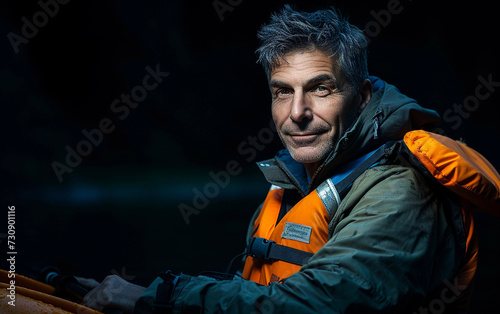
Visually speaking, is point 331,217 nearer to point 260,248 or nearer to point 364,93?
point 260,248

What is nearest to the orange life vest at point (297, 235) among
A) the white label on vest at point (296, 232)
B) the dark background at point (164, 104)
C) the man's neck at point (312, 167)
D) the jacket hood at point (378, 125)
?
the white label on vest at point (296, 232)

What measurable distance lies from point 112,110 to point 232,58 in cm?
146

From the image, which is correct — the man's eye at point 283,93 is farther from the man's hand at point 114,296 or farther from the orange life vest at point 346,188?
the man's hand at point 114,296

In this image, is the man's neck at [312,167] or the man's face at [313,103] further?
the man's neck at [312,167]

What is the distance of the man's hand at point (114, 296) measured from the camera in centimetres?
136

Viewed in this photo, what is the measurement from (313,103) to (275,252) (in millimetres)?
555

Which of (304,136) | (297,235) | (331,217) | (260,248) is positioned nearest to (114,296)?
(260,248)

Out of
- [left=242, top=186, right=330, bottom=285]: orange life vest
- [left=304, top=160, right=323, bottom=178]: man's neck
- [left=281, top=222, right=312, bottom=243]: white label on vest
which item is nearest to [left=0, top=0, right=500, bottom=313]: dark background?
[left=304, top=160, right=323, bottom=178]: man's neck

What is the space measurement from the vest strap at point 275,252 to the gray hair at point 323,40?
0.66 metres

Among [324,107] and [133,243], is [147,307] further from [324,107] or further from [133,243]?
[133,243]

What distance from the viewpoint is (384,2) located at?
445cm

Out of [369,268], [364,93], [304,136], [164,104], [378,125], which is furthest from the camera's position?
[164,104]

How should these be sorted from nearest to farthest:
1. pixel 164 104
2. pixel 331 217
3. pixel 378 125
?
pixel 331 217 < pixel 378 125 < pixel 164 104

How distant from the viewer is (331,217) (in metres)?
1.48
